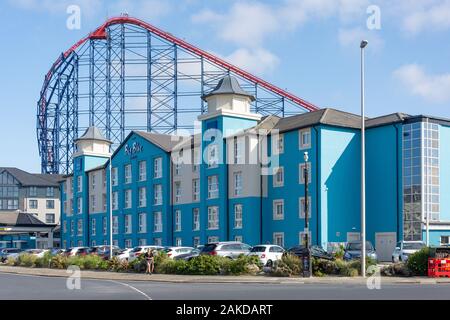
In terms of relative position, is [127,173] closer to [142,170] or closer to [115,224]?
[142,170]

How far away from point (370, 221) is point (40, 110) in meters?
53.0

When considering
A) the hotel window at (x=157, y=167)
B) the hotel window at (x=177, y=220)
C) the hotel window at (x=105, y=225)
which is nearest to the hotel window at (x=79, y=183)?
the hotel window at (x=105, y=225)


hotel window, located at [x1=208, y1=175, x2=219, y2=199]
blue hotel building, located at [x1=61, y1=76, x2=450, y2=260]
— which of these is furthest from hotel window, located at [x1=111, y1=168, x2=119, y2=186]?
hotel window, located at [x1=208, y1=175, x2=219, y2=199]

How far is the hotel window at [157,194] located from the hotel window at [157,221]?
1.08 metres

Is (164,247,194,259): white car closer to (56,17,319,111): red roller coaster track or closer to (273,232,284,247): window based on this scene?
(273,232,284,247): window

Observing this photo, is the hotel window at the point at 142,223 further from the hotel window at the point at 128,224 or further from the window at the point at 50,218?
the window at the point at 50,218

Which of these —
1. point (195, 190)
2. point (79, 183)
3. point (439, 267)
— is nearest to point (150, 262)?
point (439, 267)

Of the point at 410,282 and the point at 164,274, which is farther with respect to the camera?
the point at 164,274

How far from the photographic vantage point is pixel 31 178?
417 feet

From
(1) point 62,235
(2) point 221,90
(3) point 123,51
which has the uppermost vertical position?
(3) point 123,51

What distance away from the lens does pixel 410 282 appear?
3109 cm

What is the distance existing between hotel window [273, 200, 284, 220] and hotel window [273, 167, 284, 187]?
1.41 meters

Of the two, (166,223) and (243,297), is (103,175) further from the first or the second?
(243,297)
